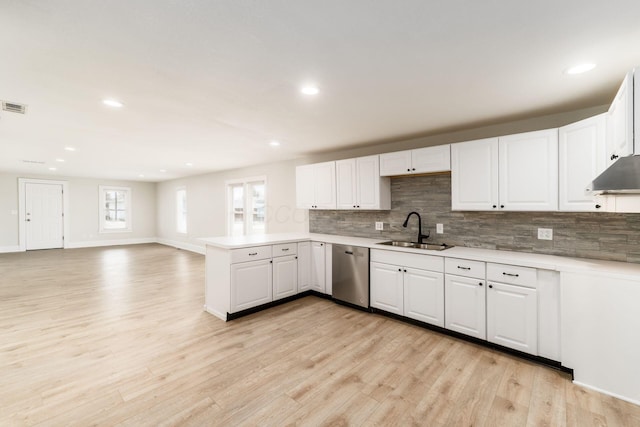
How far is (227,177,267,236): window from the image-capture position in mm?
6238

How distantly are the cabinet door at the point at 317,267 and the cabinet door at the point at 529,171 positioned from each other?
7.74 feet

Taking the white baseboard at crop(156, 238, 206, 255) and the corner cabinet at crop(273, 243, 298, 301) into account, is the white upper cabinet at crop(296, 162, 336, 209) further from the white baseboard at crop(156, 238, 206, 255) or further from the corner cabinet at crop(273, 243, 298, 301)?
the white baseboard at crop(156, 238, 206, 255)

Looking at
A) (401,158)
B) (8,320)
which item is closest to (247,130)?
(401,158)

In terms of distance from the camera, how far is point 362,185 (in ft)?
12.9

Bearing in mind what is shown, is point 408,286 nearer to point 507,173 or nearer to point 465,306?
point 465,306

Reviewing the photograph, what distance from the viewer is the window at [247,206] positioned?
6238mm

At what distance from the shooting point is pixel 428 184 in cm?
360

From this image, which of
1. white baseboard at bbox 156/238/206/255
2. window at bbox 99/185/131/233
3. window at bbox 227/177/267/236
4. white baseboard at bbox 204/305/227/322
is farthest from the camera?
window at bbox 99/185/131/233

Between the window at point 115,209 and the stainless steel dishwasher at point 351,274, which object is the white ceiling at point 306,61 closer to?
the stainless steel dishwasher at point 351,274

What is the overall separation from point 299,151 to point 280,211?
146cm

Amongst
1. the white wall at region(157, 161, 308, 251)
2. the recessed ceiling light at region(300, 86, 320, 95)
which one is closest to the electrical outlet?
the recessed ceiling light at region(300, 86, 320, 95)

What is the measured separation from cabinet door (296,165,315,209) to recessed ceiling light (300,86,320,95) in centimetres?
225

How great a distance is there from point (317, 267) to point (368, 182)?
58.2 inches

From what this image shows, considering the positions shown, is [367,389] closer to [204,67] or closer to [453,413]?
[453,413]
